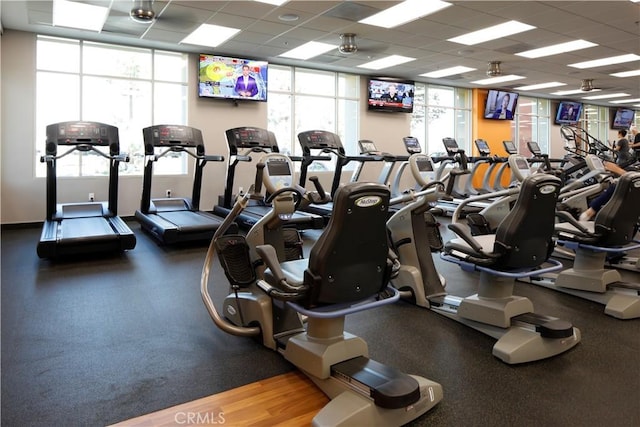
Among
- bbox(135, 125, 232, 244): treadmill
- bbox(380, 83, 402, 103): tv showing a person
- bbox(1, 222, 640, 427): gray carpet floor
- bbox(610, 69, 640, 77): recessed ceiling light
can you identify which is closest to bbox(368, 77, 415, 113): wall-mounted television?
bbox(380, 83, 402, 103): tv showing a person

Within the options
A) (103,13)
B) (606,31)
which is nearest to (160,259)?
(103,13)

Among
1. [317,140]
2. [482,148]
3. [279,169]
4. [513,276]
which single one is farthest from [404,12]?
[482,148]

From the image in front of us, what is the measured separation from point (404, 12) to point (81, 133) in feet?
15.1

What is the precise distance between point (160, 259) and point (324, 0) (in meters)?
3.68

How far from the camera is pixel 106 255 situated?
17.0 feet

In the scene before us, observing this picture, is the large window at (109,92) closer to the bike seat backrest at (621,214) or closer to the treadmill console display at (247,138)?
the treadmill console display at (247,138)

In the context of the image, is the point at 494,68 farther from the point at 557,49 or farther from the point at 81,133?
the point at 81,133

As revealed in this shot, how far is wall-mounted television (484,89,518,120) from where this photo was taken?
12211 mm

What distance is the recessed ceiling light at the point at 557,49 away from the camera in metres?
7.54

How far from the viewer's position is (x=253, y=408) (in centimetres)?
209

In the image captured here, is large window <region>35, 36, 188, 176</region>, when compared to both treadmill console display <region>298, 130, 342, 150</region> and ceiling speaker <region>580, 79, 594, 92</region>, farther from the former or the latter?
ceiling speaker <region>580, 79, 594, 92</region>

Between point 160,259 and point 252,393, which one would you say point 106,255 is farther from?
point 252,393

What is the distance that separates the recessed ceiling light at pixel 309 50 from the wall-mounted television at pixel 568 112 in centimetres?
977

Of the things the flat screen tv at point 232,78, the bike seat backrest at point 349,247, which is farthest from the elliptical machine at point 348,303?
the flat screen tv at point 232,78
